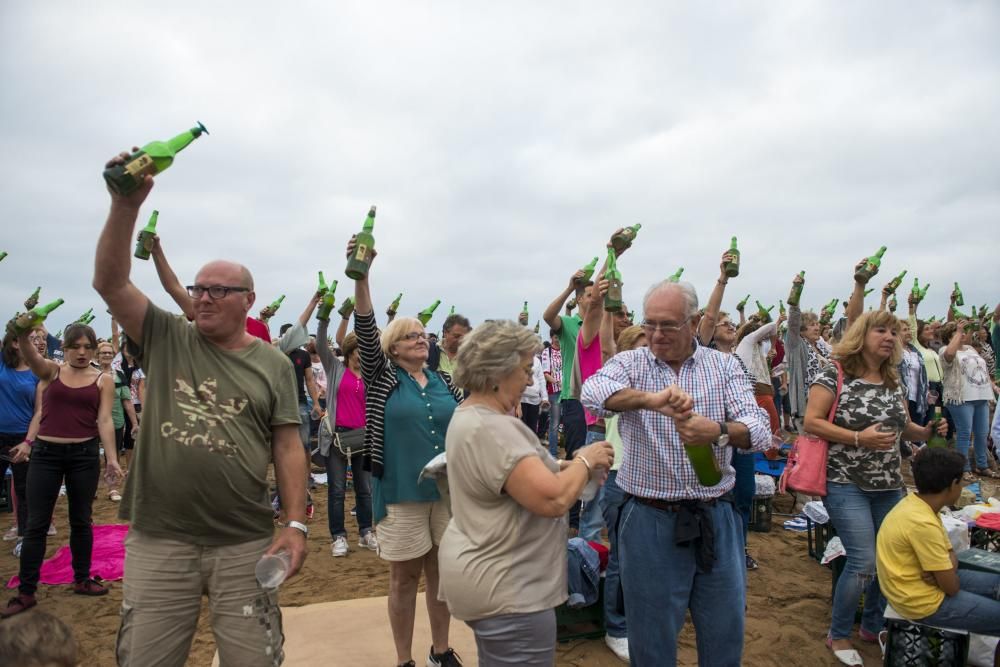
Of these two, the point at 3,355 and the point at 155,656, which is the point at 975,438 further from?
the point at 3,355

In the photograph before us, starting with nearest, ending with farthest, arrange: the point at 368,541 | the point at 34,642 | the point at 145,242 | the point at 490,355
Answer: the point at 34,642
the point at 490,355
the point at 145,242
the point at 368,541

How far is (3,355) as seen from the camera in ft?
18.4

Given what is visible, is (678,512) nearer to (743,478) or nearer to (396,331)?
(396,331)

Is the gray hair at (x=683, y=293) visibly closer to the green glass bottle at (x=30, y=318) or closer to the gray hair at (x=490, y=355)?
the gray hair at (x=490, y=355)

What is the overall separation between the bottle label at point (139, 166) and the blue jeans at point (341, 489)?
4.02 m

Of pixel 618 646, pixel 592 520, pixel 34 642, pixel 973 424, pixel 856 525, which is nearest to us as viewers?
pixel 34 642

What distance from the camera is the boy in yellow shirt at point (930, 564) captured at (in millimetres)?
3385

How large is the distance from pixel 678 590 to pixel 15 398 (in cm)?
604

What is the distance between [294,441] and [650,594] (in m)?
1.64

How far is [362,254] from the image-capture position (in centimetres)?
326

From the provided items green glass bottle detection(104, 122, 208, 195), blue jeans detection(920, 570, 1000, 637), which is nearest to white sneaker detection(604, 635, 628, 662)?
blue jeans detection(920, 570, 1000, 637)

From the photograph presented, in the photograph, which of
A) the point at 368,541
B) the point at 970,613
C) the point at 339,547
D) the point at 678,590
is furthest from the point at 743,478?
the point at 339,547

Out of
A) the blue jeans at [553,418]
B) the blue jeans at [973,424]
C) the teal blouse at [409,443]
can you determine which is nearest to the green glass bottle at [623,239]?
the teal blouse at [409,443]

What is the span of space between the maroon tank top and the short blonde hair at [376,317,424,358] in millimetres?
2750
